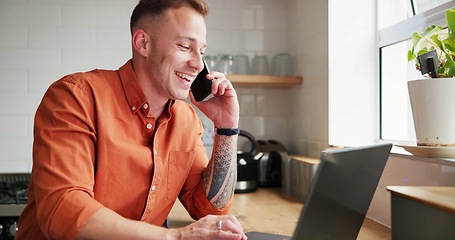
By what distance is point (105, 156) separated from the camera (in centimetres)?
130

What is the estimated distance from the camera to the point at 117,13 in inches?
102

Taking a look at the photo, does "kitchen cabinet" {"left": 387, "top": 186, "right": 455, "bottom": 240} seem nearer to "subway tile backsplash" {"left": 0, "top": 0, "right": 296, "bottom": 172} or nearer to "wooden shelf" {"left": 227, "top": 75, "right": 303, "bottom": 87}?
"wooden shelf" {"left": 227, "top": 75, "right": 303, "bottom": 87}

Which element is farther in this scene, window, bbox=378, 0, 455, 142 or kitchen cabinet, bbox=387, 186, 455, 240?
window, bbox=378, 0, 455, 142

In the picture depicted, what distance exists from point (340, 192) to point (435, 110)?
0.52 meters

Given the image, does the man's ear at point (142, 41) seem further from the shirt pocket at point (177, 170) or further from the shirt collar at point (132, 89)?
the shirt pocket at point (177, 170)

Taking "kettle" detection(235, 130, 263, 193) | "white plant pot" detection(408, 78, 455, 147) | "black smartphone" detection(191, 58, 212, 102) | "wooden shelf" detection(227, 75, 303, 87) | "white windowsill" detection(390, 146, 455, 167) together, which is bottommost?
"kettle" detection(235, 130, 263, 193)

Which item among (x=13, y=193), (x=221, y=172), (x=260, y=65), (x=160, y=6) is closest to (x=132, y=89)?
(x=160, y=6)

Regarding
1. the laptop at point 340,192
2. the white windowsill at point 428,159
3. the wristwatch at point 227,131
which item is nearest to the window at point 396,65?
the white windowsill at point 428,159

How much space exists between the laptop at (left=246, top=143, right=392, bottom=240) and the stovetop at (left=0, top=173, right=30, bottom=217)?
5.28 ft

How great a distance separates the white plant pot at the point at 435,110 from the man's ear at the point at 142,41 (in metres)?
0.72

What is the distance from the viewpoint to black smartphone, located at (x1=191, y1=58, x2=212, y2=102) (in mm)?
1573

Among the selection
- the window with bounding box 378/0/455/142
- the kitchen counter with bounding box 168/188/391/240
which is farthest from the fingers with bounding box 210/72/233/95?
the window with bounding box 378/0/455/142

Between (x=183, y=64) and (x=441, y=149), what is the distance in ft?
2.33

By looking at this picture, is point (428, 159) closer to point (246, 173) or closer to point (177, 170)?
point (177, 170)
